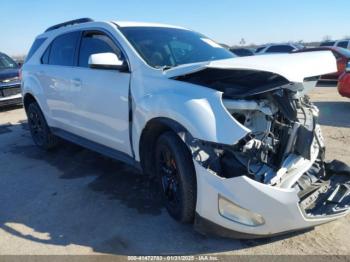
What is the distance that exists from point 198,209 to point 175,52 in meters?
1.94

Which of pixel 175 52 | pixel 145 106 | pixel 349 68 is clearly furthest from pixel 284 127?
pixel 349 68

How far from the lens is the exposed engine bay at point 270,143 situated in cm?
289

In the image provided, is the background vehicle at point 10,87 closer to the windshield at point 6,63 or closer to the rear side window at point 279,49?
the windshield at point 6,63

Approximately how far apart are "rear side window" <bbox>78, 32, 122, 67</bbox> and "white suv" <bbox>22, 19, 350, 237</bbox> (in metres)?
0.03

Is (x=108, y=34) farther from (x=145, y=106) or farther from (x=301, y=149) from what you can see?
(x=301, y=149)

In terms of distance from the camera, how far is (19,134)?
771 centimetres

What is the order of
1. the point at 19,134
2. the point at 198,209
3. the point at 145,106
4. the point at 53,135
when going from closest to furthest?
1. the point at 198,209
2. the point at 145,106
3. the point at 53,135
4. the point at 19,134

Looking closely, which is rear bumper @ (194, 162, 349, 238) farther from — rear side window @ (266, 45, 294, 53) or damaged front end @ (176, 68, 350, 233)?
rear side window @ (266, 45, 294, 53)

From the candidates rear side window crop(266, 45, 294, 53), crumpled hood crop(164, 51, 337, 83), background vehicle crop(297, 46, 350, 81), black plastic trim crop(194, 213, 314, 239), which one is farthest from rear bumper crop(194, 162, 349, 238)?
rear side window crop(266, 45, 294, 53)

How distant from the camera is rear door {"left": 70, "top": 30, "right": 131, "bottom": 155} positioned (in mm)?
3990

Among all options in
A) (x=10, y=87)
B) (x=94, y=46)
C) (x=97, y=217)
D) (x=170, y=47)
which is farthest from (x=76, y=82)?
(x=10, y=87)

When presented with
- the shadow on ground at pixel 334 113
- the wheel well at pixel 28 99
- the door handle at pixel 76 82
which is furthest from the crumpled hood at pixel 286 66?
the shadow on ground at pixel 334 113

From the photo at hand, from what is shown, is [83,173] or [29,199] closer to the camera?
[29,199]

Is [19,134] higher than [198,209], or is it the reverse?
[198,209]
